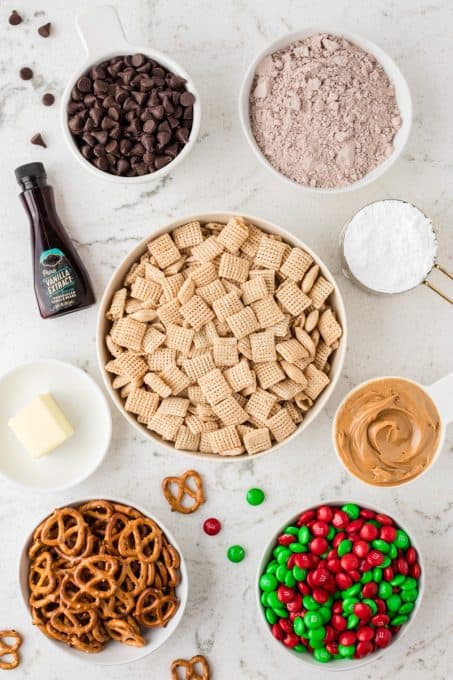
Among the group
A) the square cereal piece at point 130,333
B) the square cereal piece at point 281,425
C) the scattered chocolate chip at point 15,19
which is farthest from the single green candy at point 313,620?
the scattered chocolate chip at point 15,19

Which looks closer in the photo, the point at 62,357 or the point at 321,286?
the point at 321,286

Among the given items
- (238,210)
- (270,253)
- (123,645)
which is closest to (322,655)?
(123,645)

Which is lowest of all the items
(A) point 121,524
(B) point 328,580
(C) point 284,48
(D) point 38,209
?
(B) point 328,580

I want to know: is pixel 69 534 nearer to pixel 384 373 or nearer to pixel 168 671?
pixel 168 671

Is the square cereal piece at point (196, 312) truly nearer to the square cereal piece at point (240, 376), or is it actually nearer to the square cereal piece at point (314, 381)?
the square cereal piece at point (240, 376)

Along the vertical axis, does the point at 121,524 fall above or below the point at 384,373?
below

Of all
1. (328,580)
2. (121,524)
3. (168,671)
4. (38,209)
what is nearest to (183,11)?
(38,209)

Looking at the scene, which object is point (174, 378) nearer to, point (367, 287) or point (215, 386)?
point (215, 386)
